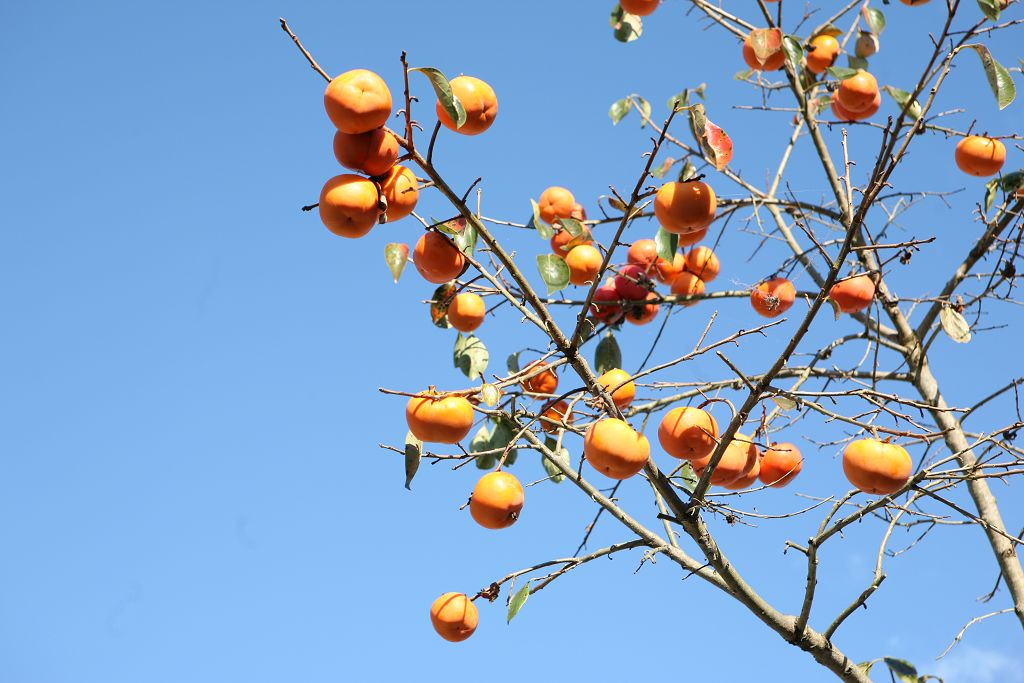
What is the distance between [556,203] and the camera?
12.0 feet

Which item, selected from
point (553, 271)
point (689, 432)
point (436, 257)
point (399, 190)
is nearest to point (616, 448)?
point (689, 432)

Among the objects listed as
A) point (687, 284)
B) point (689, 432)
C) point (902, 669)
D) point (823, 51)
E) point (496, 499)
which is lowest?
point (902, 669)

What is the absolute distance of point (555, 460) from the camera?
2.48 meters

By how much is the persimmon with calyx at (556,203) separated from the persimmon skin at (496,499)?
1.42m

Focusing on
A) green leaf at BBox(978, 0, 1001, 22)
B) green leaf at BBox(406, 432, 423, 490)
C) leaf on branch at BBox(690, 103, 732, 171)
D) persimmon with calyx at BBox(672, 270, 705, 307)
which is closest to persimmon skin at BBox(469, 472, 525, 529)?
green leaf at BBox(406, 432, 423, 490)

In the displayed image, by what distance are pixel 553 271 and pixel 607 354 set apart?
1.00 m

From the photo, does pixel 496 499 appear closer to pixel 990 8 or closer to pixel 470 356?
pixel 470 356

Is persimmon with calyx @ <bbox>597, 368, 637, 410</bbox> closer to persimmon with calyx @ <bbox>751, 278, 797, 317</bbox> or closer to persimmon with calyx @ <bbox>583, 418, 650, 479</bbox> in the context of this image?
persimmon with calyx @ <bbox>583, 418, 650, 479</bbox>

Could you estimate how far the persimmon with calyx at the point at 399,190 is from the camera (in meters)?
2.06

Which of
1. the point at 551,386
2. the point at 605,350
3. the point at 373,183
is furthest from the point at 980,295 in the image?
the point at 373,183

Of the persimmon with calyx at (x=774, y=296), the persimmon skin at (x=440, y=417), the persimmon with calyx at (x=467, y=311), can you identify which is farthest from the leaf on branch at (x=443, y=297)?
the persimmon with calyx at (x=774, y=296)

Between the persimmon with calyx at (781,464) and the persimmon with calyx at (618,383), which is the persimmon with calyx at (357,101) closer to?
the persimmon with calyx at (618,383)

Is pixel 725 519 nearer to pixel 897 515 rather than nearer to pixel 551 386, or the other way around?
pixel 897 515

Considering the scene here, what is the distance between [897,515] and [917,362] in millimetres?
1186
